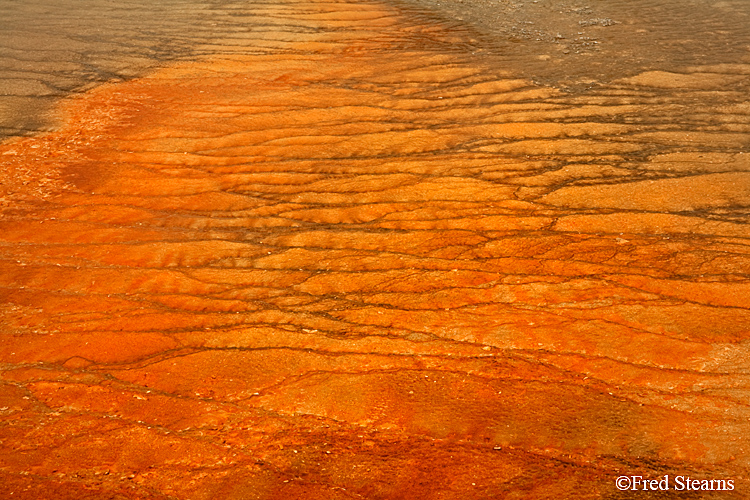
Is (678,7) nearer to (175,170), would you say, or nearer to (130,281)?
(175,170)

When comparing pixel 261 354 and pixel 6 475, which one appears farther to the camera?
pixel 261 354

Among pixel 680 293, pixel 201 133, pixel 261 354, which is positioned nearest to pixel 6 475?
pixel 261 354

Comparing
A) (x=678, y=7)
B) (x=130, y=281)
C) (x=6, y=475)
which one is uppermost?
(x=678, y=7)
